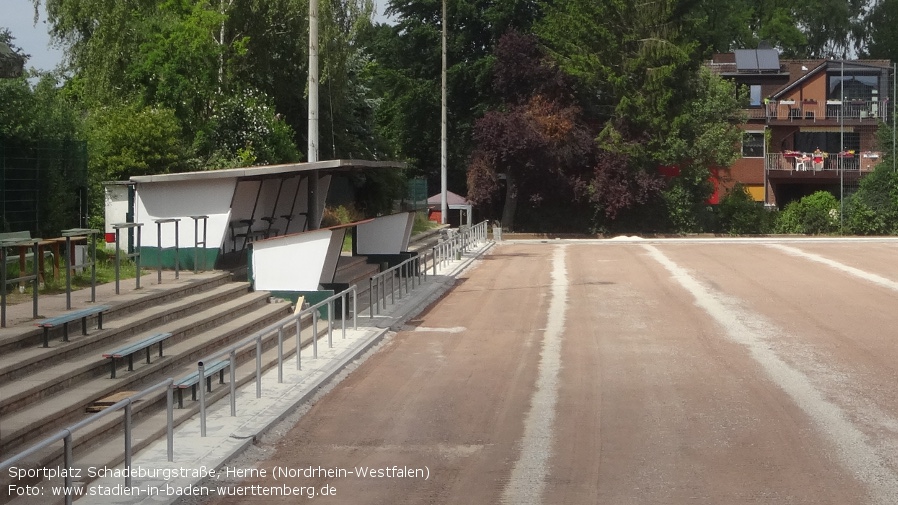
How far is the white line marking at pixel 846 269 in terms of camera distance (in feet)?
82.8

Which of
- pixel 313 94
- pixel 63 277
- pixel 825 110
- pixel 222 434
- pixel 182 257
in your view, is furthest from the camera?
pixel 825 110

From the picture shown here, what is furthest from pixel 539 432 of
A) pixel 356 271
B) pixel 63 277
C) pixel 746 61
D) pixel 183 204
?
pixel 746 61

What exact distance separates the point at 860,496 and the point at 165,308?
9697mm

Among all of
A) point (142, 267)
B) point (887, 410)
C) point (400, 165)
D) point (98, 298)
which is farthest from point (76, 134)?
point (887, 410)

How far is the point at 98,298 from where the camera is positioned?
48.2 ft

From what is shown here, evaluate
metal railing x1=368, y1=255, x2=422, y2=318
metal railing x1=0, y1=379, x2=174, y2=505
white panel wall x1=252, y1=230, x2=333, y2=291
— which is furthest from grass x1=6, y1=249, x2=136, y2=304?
metal railing x1=0, y1=379, x2=174, y2=505

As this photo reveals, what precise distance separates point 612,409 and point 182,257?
983 cm

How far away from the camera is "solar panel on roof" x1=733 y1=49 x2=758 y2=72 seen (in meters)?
66.0

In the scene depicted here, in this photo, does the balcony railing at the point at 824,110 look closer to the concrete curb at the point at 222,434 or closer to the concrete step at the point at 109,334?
the concrete curb at the point at 222,434

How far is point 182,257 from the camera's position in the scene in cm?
1894

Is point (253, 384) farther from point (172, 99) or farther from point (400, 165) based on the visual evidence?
point (172, 99)

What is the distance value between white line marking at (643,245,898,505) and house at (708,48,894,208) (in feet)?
138

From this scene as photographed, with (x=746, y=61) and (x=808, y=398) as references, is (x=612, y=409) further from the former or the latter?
(x=746, y=61)

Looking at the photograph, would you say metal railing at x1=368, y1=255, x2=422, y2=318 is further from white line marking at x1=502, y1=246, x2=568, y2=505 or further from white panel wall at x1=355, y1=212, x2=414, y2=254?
white line marking at x1=502, y1=246, x2=568, y2=505
